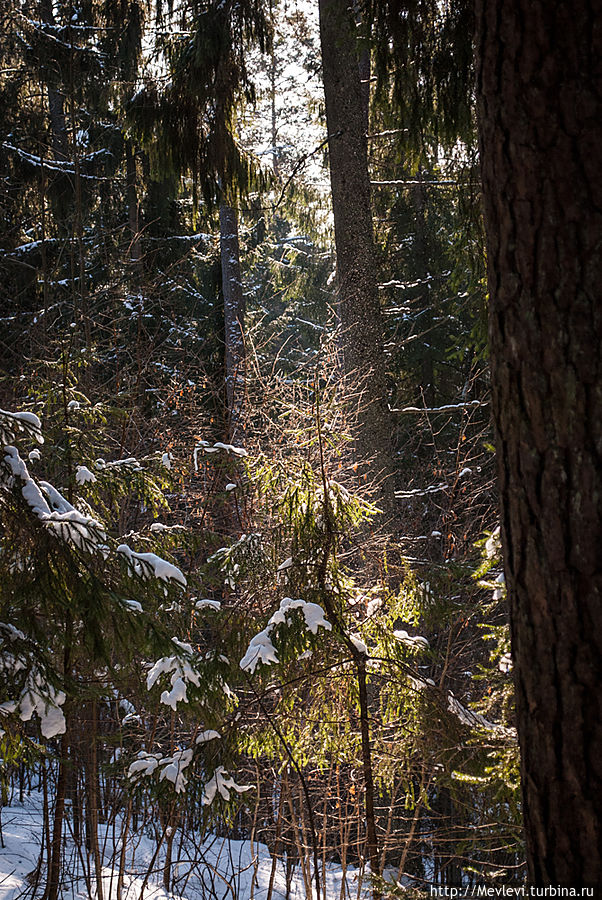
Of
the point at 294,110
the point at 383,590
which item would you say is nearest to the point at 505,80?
the point at 383,590

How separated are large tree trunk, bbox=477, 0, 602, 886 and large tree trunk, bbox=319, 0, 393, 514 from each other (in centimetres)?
394

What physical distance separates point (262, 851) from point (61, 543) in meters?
5.77

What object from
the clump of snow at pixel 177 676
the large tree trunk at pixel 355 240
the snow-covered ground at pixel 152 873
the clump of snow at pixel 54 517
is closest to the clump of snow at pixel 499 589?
the clump of snow at pixel 177 676

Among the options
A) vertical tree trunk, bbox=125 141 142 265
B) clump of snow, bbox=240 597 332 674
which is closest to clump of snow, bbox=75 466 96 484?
clump of snow, bbox=240 597 332 674

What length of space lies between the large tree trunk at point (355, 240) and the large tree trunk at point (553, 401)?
155 inches

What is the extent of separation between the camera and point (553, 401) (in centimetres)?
169

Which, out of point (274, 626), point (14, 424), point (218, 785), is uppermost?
point (14, 424)

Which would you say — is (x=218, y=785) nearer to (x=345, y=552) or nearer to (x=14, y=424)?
(x=345, y=552)

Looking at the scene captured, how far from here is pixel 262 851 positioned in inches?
273

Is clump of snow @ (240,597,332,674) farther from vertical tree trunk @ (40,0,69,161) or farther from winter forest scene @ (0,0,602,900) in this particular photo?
vertical tree trunk @ (40,0,69,161)

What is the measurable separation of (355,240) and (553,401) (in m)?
4.52

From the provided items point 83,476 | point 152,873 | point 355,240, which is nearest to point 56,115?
point 355,240

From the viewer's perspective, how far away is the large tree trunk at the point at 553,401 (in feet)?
5.29

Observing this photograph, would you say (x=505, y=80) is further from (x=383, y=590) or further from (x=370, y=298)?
(x=370, y=298)
